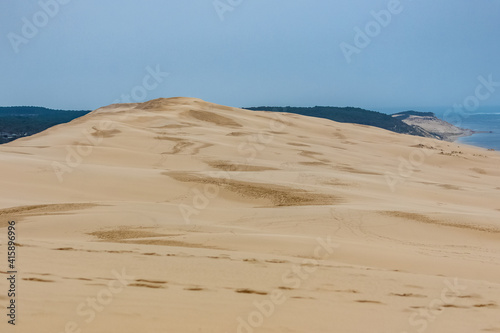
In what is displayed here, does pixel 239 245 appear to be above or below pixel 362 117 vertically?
below

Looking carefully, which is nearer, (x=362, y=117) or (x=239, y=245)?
(x=239, y=245)

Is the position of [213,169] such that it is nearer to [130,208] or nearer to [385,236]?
[130,208]

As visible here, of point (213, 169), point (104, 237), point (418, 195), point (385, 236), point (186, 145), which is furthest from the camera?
point (186, 145)

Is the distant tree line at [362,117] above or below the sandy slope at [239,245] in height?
above

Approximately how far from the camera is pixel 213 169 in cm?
1402

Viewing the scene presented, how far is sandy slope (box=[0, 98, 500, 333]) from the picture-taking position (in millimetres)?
3904

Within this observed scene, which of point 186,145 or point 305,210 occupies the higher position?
point 186,145

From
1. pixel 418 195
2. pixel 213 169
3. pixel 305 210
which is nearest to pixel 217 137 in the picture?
pixel 213 169

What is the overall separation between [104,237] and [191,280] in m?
2.83

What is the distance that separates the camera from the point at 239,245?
6.43 meters

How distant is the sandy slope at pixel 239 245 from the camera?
3904 millimetres

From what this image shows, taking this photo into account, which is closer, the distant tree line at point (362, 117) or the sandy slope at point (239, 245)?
the sandy slope at point (239, 245)

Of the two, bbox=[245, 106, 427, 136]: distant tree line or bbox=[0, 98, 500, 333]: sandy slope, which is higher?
bbox=[245, 106, 427, 136]: distant tree line

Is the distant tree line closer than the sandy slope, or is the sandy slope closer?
the sandy slope
